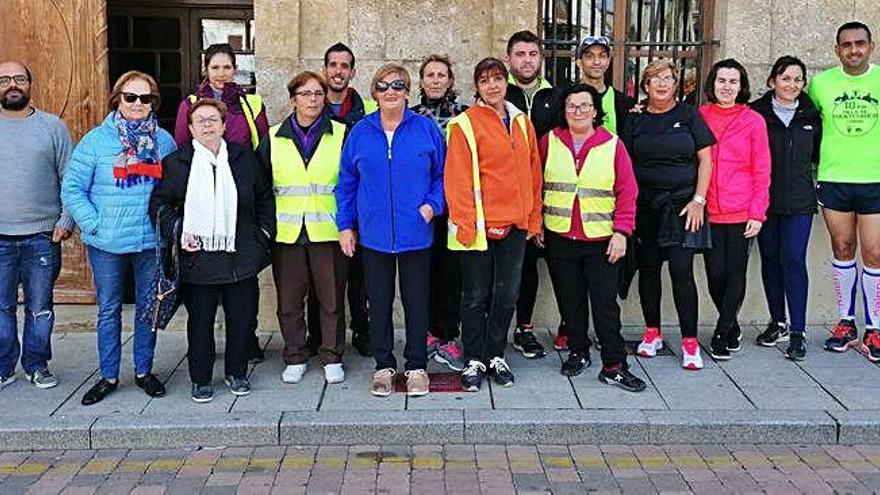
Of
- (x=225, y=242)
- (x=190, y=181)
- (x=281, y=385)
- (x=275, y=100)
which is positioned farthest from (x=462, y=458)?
(x=275, y=100)

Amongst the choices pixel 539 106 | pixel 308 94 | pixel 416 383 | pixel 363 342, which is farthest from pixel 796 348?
pixel 308 94

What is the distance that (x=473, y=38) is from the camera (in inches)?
285

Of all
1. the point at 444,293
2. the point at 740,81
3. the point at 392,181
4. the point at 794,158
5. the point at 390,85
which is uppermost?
the point at 740,81

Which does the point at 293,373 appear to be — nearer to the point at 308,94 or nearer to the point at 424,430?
the point at 424,430

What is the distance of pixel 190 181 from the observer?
5.33 metres

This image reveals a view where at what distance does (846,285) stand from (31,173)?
17.9 ft

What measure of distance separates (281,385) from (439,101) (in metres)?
2.07

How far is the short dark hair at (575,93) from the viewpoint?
5680mm

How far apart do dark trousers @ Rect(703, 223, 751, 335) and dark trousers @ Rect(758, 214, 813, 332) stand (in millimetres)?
363

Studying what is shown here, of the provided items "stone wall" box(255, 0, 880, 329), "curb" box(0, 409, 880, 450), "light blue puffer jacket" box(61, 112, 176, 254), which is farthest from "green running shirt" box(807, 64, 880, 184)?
"light blue puffer jacket" box(61, 112, 176, 254)

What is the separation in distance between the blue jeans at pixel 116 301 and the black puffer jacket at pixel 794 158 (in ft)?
13.5

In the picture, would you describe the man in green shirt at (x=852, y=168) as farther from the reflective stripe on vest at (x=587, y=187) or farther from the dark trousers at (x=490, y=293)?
the dark trousers at (x=490, y=293)

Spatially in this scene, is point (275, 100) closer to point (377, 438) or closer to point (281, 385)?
point (281, 385)

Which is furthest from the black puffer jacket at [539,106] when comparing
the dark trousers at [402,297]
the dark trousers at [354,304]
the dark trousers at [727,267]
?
the dark trousers at [354,304]
